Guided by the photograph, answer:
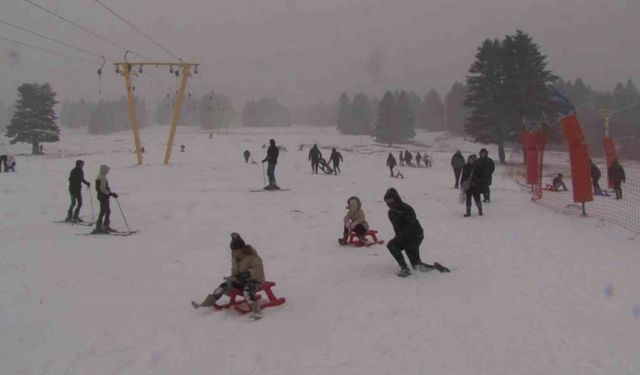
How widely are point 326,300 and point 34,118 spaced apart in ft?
231

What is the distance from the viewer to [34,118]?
213 feet

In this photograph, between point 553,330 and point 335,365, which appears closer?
point 335,365

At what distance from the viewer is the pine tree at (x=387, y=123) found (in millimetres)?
92812

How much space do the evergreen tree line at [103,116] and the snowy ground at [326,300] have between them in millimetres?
143496

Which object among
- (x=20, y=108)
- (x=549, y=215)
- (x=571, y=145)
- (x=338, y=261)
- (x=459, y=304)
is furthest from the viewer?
(x=20, y=108)

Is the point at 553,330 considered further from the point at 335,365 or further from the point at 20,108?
the point at 20,108

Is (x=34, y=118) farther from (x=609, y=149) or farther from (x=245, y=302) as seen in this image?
(x=245, y=302)

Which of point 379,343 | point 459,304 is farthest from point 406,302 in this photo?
point 379,343

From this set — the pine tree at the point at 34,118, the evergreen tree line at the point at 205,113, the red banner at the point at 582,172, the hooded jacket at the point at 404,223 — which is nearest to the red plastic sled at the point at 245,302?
the hooded jacket at the point at 404,223

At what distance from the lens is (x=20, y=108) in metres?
65.9

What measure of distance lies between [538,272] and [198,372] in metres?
6.40

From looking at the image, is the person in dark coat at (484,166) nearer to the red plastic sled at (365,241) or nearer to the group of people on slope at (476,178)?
the group of people on slope at (476,178)

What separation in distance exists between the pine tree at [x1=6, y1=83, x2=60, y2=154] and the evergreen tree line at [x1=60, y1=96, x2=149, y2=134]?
81158 millimetres

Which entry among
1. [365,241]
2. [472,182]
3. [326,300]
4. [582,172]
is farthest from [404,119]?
[326,300]
